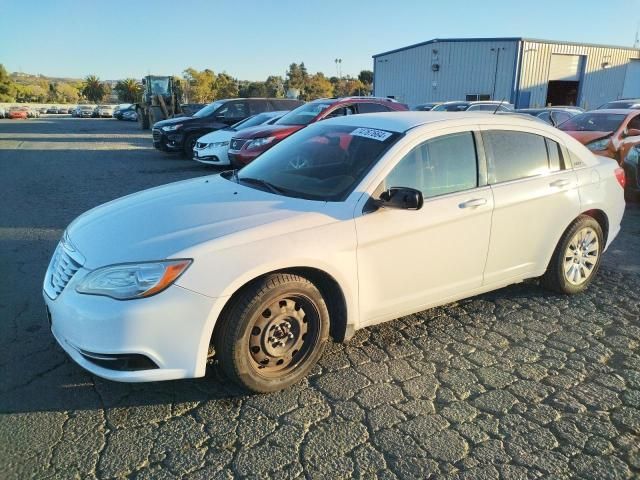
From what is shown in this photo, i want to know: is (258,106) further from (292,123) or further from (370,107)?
(370,107)

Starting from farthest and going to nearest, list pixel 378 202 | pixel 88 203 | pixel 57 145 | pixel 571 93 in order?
pixel 571 93 < pixel 57 145 < pixel 88 203 < pixel 378 202

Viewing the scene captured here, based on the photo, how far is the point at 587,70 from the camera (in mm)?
35094

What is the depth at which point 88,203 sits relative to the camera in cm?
810

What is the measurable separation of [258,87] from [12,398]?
7483cm

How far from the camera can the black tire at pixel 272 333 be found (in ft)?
8.93

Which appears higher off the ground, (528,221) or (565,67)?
(565,67)

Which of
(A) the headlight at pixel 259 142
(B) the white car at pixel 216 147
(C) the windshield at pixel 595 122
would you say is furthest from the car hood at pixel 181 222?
(B) the white car at pixel 216 147

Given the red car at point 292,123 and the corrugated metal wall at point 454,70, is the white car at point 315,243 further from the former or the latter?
the corrugated metal wall at point 454,70

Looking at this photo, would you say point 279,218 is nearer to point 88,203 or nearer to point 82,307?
point 82,307

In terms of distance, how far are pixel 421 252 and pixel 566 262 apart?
5.95 feet

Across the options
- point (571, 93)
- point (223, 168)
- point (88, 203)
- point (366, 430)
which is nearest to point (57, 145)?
point (223, 168)

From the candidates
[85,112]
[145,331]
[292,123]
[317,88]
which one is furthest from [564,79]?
[317,88]

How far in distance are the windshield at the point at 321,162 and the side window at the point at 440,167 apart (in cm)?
20

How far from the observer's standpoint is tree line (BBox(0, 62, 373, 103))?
232ft
